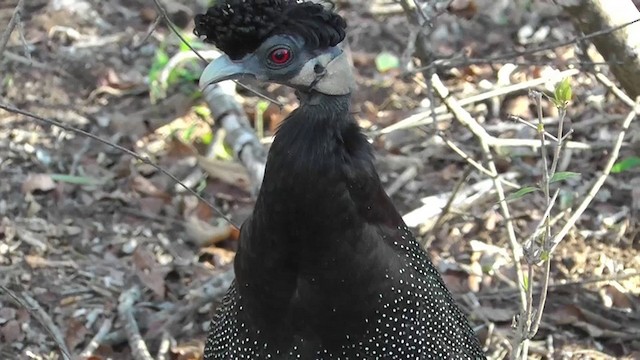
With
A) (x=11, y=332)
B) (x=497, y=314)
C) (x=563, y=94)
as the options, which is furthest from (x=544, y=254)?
(x=11, y=332)

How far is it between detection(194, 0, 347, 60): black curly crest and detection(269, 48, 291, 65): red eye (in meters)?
0.04

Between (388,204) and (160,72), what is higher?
(388,204)

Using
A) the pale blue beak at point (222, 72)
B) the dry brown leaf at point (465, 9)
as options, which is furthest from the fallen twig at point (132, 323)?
the dry brown leaf at point (465, 9)

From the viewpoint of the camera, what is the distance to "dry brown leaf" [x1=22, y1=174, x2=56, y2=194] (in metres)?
4.59

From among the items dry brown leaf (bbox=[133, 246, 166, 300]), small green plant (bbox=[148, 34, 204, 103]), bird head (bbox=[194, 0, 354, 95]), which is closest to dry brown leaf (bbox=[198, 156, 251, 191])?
dry brown leaf (bbox=[133, 246, 166, 300])

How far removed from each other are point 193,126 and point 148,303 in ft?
4.47

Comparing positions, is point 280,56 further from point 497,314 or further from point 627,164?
point 627,164

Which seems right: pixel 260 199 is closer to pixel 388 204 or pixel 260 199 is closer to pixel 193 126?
pixel 388 204

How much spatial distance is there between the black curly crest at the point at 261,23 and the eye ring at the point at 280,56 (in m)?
0.04

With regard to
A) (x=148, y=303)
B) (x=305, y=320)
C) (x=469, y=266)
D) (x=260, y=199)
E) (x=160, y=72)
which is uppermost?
(x=260, y=199)

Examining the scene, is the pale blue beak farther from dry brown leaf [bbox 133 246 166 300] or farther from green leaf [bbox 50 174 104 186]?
green leaf [bbox 50 174 104 186]

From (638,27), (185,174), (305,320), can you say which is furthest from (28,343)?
(638,27)

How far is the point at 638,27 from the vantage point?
3350 mm

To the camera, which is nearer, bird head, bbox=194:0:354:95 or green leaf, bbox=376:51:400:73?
bird head, bbox=194:0:354:95
